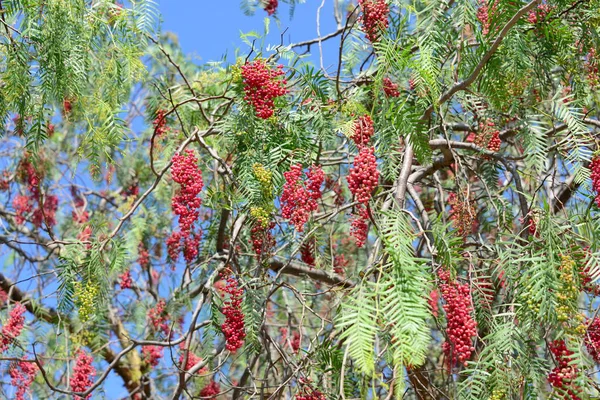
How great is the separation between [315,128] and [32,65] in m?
1.20

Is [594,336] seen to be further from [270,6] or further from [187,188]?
[270,6]

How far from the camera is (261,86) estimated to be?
2.96 metres

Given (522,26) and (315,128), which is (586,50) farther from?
(315,128)

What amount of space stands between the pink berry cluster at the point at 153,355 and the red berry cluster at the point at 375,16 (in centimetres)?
326

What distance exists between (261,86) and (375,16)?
50 centimetres

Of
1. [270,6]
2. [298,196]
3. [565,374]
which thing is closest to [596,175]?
[565,374]

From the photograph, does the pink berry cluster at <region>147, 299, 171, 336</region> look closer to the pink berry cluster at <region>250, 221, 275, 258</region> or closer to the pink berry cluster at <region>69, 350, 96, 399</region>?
the pink berry cluster at <region>69, 350, 96, 399</region>

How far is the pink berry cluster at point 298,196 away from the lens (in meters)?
2.68

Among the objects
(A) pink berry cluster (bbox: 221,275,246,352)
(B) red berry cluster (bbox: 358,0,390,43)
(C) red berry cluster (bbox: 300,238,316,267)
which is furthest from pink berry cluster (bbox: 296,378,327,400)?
(B) red berry cluster (bbox: 358,0,390,43)

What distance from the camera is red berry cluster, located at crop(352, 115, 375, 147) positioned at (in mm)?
2492

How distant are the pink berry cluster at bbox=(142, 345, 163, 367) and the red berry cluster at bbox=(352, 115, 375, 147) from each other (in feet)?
11.5

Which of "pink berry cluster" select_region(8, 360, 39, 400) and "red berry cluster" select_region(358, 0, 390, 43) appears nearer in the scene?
"red berry cluster" select_region(358, 0, 390, 43)

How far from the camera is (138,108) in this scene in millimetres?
7109

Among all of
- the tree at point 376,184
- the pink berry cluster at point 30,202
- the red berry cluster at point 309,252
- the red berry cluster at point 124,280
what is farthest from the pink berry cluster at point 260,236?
the pink berry cluster at point 30,202
